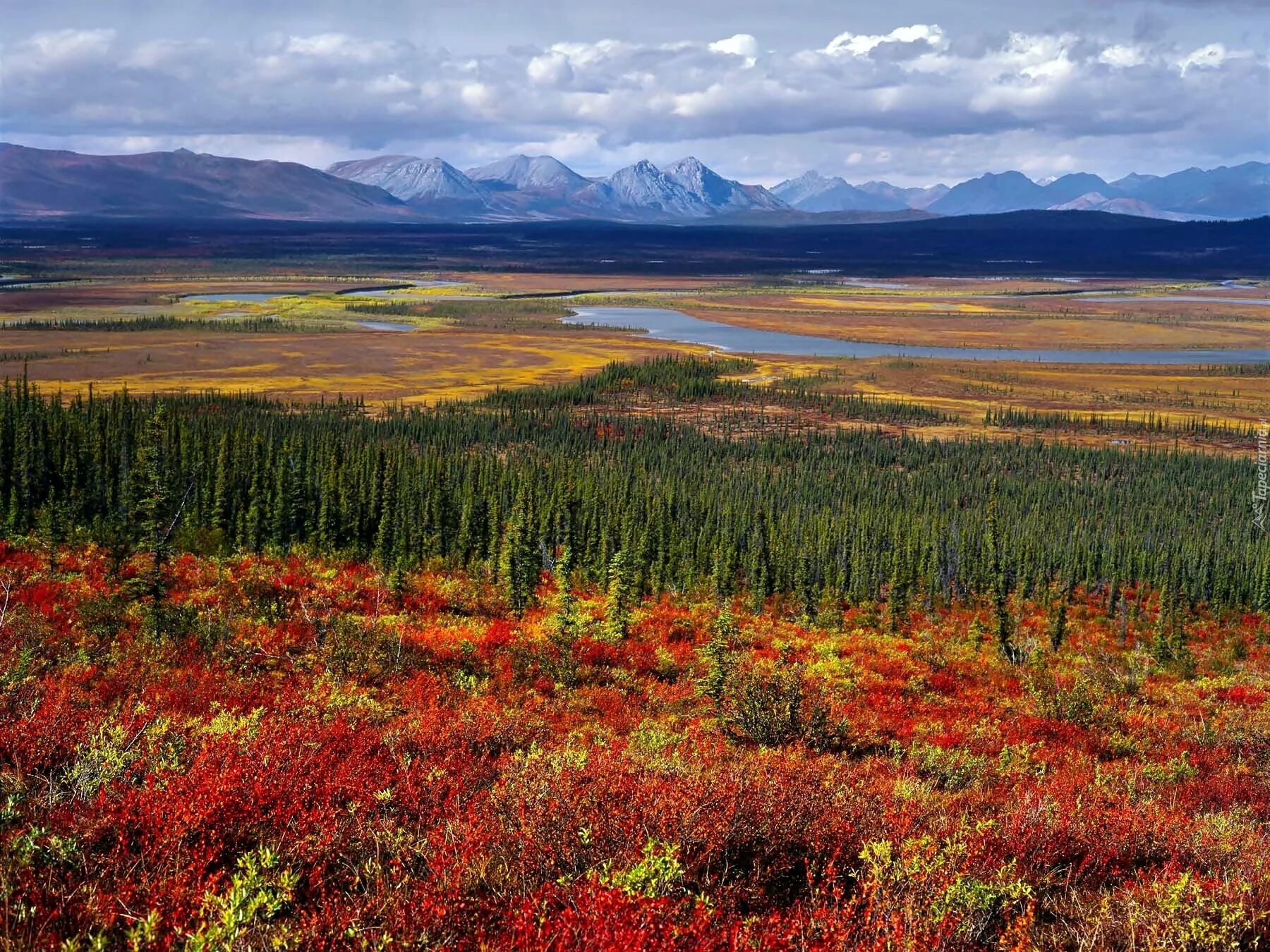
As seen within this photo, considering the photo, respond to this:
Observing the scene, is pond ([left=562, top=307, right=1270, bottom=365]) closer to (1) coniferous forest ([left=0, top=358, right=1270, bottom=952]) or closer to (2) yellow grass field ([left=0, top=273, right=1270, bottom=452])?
(2) yellow grass field ([left=0, top=273, right=1270, bottom=452])

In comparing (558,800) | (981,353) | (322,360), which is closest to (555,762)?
(558,800)

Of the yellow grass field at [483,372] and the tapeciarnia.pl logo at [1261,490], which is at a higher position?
the yellow grass field at [483,372]

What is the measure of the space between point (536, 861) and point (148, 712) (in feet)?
24.5

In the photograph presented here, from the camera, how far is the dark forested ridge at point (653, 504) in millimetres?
52406

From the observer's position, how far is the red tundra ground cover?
739cm

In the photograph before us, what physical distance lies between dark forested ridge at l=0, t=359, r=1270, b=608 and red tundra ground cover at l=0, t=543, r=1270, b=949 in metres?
13.2

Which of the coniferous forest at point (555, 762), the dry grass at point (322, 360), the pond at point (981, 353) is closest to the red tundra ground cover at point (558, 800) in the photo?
the coniferous forest at point (555, 762)

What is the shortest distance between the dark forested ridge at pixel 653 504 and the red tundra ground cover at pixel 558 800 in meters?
13.2

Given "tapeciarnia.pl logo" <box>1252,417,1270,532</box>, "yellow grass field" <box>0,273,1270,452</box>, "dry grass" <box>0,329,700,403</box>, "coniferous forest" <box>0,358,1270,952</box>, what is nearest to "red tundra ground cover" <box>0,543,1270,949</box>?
"coniferous forest" <box>0,358,1270,952</box>

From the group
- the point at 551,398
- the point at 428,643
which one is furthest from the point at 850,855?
the point at 551,398

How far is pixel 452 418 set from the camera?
353 ft

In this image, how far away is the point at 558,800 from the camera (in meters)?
9.42

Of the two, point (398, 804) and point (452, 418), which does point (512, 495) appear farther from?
point (398, 804)

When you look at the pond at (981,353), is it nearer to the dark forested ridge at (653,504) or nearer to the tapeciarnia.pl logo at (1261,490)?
the tapeciarnia.pl logo at (1261,490)
